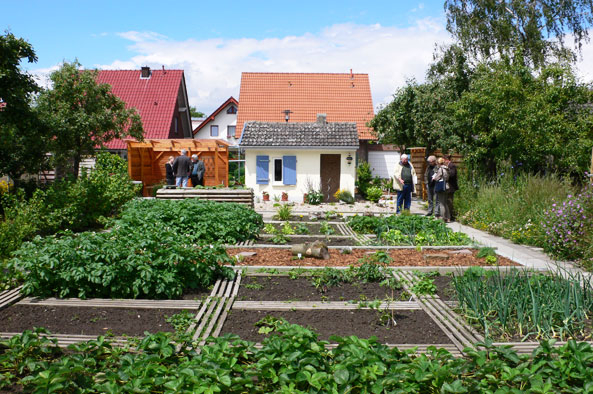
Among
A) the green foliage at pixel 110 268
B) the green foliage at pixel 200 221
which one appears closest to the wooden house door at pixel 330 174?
the green foliage at pixel 200 221

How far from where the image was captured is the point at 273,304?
5.23m

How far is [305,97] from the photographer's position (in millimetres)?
32094

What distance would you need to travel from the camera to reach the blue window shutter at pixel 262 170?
21438mm

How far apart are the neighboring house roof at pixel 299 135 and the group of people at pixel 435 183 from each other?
7.02m

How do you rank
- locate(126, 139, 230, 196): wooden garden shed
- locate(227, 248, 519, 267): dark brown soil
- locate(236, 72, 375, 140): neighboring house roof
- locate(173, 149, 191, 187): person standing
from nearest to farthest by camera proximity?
locate(227, 248, 519, 267): dark brown soil < locate(173, 149, 191, 187): person standing < locate(126, 139, 230, 196): wooden garden shed < locate(236, 72, 375, 140): neighboring house roof

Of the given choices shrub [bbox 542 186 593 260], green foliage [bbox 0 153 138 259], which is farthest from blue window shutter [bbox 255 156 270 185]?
shrub [bbox 542 186 593 260]

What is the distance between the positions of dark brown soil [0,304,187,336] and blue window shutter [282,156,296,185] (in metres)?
16.6

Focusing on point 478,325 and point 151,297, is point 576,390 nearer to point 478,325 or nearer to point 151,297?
point 478,325

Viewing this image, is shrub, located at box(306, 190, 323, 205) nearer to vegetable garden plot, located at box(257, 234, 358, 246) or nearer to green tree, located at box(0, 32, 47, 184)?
vegetable garden plot, located at box(257, 234, 358, 246)

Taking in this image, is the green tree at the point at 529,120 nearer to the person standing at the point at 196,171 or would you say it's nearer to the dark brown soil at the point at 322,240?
the dark brown soil at the point at 322,240

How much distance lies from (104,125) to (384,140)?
12.9m

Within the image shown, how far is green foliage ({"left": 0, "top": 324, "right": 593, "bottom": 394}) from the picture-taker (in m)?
3.00

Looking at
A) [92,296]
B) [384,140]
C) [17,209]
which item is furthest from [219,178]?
[92,296]

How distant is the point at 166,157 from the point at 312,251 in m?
19.9
